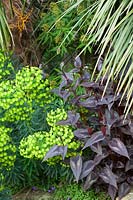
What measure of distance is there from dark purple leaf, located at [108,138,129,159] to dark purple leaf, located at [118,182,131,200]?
0.28 meters

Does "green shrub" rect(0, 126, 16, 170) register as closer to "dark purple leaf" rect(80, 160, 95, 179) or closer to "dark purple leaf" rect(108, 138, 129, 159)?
"dark purple leaf" rect(80, 160, 95, 179)

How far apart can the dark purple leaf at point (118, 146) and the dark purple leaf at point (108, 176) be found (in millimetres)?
161

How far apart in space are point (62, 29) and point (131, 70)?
53.8 inches

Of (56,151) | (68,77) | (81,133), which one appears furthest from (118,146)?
(68,77)

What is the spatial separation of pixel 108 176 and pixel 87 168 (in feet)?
0.42

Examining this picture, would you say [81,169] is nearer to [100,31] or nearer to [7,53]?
[100,31]

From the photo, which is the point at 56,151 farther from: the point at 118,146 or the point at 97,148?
the point at 118,146

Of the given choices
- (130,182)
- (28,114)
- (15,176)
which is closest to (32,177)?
(15,176)

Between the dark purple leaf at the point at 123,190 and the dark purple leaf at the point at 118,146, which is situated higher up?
the dark purple leaf at the point at 118,146

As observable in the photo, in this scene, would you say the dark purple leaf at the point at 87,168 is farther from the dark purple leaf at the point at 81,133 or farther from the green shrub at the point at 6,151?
the green shrub at the point at 6,151

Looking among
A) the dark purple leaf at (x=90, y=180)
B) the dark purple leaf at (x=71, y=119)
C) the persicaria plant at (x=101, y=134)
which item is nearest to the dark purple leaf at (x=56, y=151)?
the persicaria plant at (x=101, y=134)

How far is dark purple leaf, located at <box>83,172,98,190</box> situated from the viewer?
2.82 meters

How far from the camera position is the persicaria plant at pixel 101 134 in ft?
8.84

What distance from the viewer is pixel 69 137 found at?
2789mm
